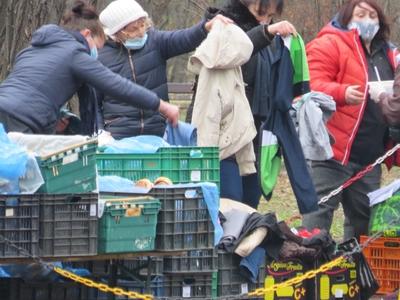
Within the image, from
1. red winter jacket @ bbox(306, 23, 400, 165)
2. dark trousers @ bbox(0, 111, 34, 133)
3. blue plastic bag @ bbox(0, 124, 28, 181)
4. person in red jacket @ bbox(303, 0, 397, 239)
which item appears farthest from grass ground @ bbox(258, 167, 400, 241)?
blue plastic bag @ bbox(0, 124, 28, 181)

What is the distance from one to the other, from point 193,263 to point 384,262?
2158mm

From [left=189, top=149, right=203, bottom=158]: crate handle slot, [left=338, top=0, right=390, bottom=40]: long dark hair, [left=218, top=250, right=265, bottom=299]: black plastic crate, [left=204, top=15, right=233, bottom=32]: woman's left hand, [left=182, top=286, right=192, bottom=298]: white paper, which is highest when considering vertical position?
[left=338, top=0, right=390, bottom=40]: long dark hair

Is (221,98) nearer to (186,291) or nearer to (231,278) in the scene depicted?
(231,278)

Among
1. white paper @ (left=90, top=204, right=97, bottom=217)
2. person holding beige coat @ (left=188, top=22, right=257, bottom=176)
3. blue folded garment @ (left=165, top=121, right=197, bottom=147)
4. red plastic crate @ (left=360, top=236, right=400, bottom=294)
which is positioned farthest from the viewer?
red plastic crate @ (left=360, top=236, right=400, bottom=294)

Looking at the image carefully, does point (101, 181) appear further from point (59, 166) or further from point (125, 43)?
point (125, 43)

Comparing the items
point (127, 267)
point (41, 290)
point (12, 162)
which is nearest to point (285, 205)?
point (127, 267)

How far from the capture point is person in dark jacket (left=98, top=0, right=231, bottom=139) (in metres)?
9.22

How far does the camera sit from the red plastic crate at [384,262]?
9.70m

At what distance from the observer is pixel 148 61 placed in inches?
367

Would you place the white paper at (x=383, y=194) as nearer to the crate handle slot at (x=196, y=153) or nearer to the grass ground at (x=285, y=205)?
the crate handle slot at (x=196, y=153)

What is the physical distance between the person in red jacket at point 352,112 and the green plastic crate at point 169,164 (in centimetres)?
210

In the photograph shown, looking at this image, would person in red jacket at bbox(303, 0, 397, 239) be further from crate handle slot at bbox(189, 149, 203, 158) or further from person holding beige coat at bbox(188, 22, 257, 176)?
crate handle slot at bbox(189, 149, 203, 158)

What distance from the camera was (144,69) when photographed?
9.32 m

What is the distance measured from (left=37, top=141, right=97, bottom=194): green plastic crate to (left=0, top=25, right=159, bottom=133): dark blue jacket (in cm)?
100
